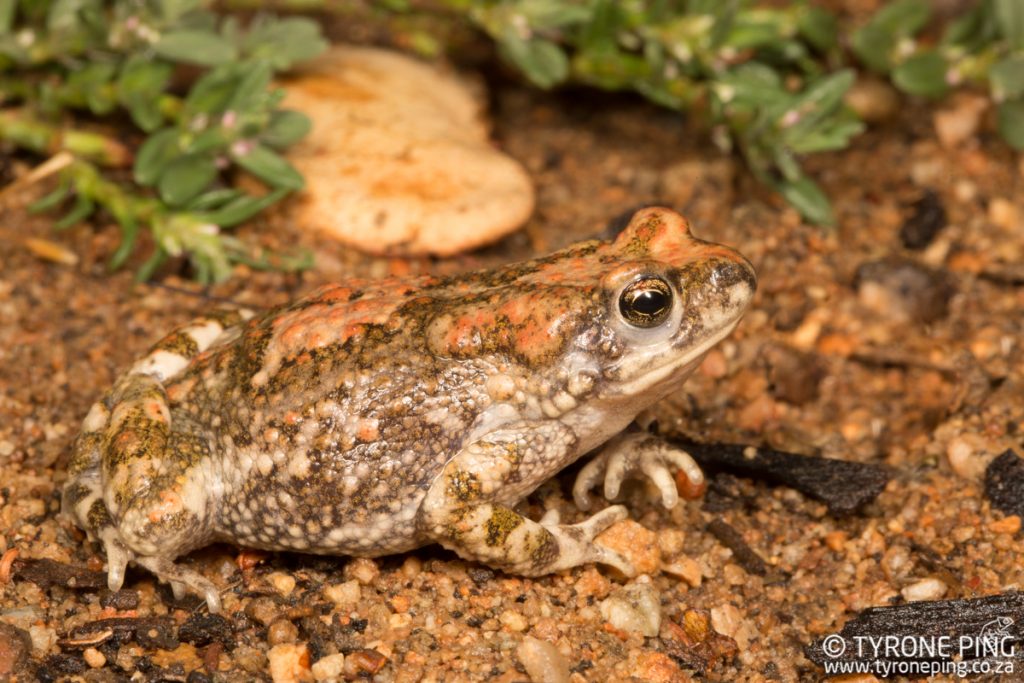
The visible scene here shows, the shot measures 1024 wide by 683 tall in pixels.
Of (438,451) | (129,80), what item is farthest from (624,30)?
(438,451)

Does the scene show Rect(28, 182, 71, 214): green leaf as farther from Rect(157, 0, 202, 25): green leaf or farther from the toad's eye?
the toad's eye

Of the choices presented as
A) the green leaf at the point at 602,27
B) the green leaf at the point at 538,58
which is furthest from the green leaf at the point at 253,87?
the green leaf at the point at 602,27

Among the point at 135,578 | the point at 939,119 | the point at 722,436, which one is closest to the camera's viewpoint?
the point at 135,578

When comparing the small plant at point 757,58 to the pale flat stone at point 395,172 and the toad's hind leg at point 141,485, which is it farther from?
the toad's hind leg at point 141,485

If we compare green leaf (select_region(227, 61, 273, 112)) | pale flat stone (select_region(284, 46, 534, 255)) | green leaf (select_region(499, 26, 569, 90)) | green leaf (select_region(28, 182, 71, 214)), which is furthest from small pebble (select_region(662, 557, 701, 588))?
green leaf (select_region(28, 182, 71, 214))

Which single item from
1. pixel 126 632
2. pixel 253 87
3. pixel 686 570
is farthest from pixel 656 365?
pixel 253 87

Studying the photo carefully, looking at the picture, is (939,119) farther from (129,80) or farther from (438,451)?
(129,80)

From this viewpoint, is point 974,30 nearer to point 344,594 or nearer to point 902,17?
point 902,17
